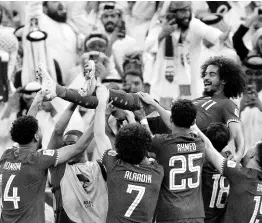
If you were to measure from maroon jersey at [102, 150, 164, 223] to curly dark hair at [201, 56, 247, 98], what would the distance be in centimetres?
157

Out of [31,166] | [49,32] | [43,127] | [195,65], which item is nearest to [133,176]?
[31,166]

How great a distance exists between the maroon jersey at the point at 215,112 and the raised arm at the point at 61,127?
1137 mm

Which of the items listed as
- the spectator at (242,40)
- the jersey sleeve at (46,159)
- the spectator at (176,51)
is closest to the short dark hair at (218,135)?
the jersey sleeve at (46,159)

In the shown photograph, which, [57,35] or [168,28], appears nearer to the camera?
[168,28]

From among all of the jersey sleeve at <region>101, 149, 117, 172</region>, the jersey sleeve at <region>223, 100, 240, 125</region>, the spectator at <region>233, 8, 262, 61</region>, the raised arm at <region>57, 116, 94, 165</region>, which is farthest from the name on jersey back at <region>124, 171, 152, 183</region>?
the spectator at <region>233, 8, 262, 61</region>

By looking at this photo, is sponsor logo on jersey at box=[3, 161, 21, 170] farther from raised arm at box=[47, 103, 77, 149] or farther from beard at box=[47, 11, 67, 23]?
beard at box=[47, 11, 67, 23]

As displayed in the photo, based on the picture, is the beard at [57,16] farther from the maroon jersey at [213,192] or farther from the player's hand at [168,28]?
the maroon jersey at [213,192]

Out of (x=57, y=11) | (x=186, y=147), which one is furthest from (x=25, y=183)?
(x=57, y=11)

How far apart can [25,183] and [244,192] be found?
174cm

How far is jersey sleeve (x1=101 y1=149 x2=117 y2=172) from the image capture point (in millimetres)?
7488

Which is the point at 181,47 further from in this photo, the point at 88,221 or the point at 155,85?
the point at 88,221

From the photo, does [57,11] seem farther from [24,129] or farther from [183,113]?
[183,113]

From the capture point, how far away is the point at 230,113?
8.52 meters

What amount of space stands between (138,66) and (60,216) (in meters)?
3.80
